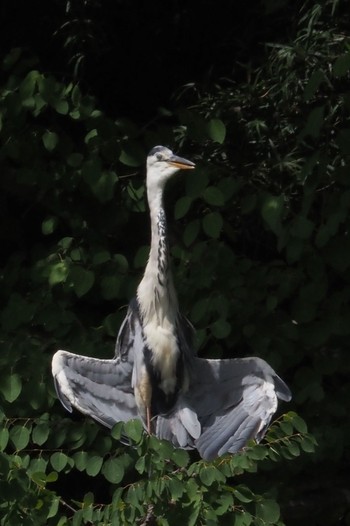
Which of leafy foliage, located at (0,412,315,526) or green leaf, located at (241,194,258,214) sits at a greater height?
leafy foliage, located at (0,412,315,526)

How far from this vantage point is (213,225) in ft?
11.7

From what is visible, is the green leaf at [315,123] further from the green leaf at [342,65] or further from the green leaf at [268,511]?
the green leaf at [268,511]

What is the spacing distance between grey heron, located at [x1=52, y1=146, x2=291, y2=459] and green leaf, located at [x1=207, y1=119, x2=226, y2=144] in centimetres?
10

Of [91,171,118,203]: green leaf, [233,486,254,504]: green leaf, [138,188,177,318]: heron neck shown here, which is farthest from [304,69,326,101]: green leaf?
[233,486,254,504]: green leaf

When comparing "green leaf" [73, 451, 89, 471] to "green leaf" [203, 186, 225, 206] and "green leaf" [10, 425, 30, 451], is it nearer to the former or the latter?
"green leaf" [10, 425, 30, 451]

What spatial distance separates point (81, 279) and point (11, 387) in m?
0.37

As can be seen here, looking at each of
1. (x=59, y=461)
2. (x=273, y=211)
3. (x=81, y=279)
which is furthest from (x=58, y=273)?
(x=59, y=461)

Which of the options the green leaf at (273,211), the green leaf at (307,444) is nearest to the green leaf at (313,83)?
the green leaf at (273,211)

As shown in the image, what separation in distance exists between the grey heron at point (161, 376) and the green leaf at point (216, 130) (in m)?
0.10

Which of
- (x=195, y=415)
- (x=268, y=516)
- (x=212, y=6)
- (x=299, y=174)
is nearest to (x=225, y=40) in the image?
(x=212, y=6)

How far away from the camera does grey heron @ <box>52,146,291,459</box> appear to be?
11.9ft

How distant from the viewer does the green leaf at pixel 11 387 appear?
358 cm

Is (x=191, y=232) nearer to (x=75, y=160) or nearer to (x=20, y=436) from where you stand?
(x=75, y=160)

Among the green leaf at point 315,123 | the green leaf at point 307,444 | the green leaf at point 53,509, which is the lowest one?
the green leaf at point 53,509
